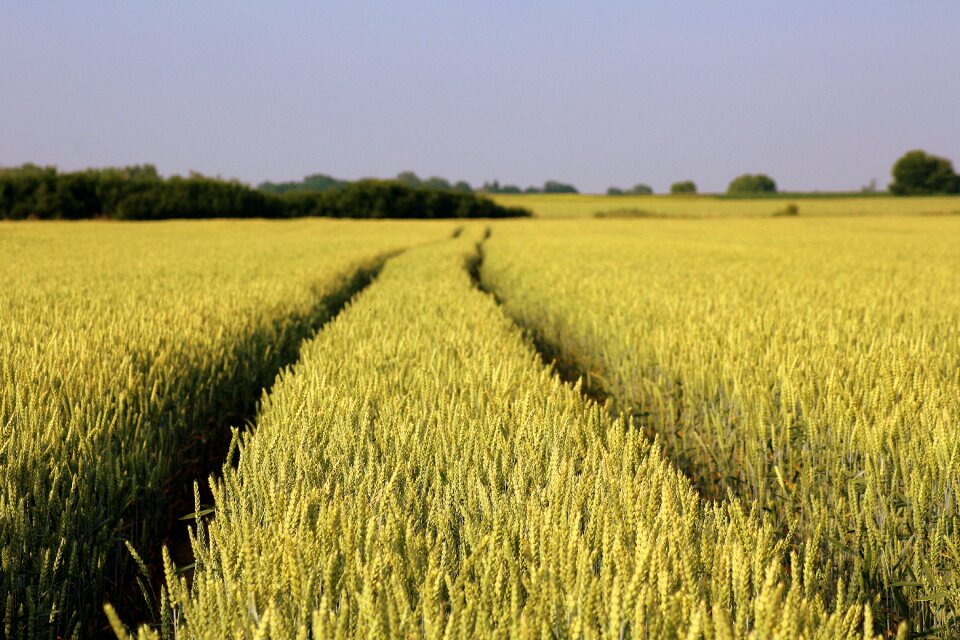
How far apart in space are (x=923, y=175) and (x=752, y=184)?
78.8 feet

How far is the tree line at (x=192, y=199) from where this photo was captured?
37.4 metres

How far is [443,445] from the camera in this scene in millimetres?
1922

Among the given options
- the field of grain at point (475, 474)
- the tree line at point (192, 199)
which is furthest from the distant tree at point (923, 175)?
the field of grain at point (475, 474)

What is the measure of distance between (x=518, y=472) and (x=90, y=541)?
138cm

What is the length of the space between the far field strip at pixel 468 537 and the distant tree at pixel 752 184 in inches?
4125

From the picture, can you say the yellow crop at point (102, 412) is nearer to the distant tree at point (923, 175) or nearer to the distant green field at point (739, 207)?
the distant green field at point (739, 207)

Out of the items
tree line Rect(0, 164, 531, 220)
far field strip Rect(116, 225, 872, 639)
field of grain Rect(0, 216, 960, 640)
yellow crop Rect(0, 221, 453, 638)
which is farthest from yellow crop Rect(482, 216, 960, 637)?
tree line Rect(0, 164, 531, 220)

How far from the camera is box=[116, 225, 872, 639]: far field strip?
1058 millimetres

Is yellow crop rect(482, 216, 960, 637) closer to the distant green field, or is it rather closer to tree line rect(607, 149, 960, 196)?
the distant green field

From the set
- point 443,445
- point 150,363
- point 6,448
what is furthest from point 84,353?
point 443,445

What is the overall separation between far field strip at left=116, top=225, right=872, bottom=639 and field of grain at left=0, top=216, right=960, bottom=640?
10 mm

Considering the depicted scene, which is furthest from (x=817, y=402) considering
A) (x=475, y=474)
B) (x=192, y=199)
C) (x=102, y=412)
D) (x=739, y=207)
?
(x=739, y=207)

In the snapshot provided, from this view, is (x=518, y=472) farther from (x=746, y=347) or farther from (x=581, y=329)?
(x=581, y=329)

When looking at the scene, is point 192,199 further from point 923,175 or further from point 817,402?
point 923,175
